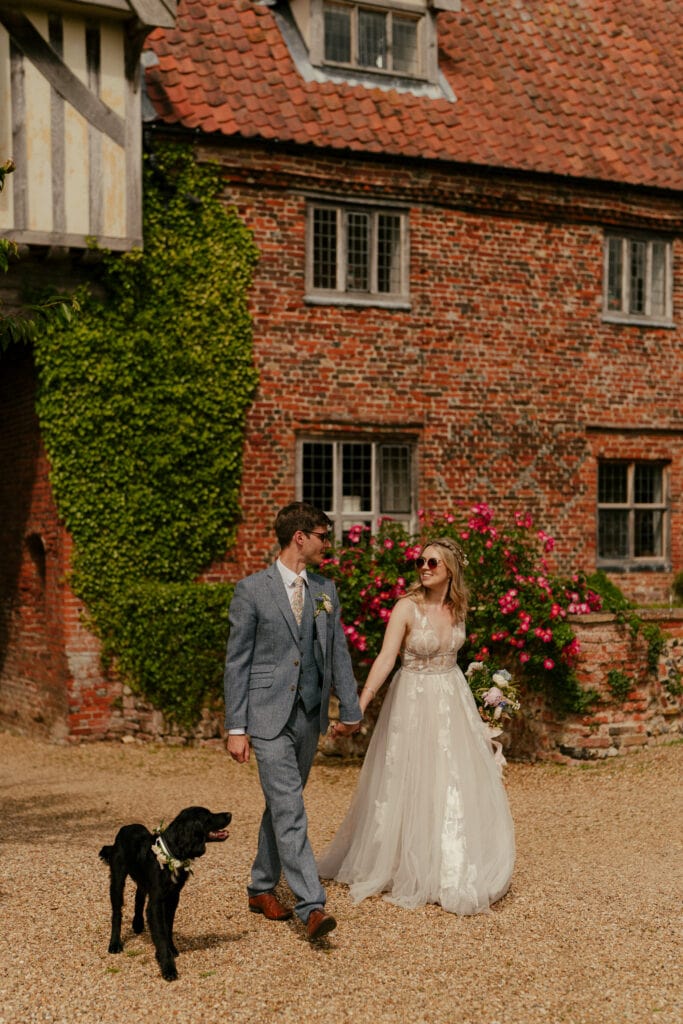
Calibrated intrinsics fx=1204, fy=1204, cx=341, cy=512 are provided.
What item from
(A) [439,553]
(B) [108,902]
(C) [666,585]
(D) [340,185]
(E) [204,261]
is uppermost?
(D) [340,185]

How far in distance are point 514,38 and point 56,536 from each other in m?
9.22

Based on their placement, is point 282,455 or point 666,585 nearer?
point 282,455

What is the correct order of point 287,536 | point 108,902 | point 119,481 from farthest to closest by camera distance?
point 119,481 < point 108,902 < point 287,536

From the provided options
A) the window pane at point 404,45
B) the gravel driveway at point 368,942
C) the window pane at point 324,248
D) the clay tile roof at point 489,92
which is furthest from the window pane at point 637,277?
the gravel driveway at point 368,942

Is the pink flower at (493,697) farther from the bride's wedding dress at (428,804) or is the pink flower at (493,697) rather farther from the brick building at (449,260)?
the brick building at (449,260)

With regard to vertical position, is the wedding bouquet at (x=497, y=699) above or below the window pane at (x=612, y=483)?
Answer: below

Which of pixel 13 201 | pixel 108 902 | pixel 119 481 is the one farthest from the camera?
pixel 119 481

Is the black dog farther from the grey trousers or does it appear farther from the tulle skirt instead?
the tulle skirt

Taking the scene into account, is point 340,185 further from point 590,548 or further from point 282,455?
point 590,548

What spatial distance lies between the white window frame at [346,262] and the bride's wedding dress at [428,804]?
7.82 meters

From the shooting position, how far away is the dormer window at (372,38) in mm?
14664

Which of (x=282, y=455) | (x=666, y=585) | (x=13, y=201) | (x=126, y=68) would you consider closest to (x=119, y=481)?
(x=282, y=455)

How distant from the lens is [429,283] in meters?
14.6

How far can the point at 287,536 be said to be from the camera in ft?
20.4
